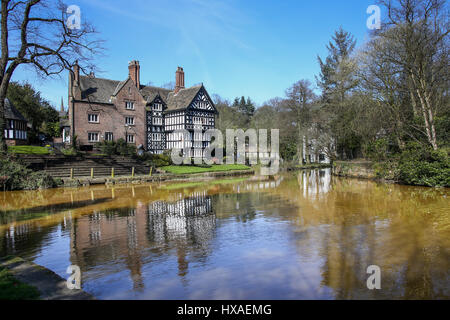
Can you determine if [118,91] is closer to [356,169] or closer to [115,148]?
[115,148]

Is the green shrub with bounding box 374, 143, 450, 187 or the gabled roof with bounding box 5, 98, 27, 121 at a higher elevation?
the gabled roof with bounding box 5, 98, 27, 121

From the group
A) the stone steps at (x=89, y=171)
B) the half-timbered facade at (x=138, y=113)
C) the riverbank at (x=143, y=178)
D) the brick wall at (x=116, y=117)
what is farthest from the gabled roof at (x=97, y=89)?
the riverbank at (x=143, y=178)

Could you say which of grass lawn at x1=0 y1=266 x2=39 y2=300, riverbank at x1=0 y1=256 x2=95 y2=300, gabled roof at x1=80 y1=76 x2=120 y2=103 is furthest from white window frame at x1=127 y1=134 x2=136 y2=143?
grass lawn at x1=0 y1=266 x2=39 y2=300

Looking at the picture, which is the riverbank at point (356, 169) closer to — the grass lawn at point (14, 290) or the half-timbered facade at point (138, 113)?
the half-timbered facade at point (138, 113)

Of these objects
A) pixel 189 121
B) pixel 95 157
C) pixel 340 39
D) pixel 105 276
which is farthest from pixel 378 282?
pixel 340 39

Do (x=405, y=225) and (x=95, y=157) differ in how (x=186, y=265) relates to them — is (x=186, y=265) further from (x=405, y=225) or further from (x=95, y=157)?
(x=95, y=157)

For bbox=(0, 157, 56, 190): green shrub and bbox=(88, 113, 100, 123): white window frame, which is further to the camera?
bbox=(88, 113, 100, 123): white window frame

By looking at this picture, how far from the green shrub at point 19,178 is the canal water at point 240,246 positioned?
227 inches

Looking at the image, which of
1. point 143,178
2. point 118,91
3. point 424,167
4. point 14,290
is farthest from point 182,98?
point 14,290

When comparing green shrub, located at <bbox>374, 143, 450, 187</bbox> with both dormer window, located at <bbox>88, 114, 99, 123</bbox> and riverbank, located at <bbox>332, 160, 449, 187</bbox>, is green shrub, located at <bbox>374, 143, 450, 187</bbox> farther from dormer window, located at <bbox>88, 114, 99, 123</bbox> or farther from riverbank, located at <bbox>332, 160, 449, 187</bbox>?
dormer window, located at <bbox>88, 114, 99, 123</bbox>

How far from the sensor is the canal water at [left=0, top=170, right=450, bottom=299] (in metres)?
5.61

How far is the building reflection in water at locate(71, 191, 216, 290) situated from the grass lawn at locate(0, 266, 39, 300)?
1574 mm

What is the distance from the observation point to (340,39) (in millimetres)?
45938
